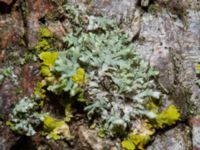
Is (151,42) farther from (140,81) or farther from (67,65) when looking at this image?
(67,65)

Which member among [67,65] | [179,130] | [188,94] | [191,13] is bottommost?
[179,130]

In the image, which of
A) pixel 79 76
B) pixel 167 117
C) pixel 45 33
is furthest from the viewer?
pixel 45 33

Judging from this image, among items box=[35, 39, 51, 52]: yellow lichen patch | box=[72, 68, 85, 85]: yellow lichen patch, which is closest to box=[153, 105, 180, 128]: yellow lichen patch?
box=[72, 68, 85, 85]: yellow lichen patch

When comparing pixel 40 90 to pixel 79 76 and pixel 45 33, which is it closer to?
pixel 79 76

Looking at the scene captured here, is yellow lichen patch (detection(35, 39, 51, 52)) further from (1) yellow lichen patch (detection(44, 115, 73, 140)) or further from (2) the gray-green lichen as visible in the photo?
(1) yellow lichen patch (detection(44, 115, 73, 140))

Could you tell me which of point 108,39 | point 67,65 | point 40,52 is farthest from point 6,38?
point 108,39

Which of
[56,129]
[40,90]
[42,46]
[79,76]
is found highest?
[42,46]

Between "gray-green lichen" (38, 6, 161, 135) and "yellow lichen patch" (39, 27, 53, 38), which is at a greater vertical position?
"yellow lichen patch" (39, 27, 53, 38)

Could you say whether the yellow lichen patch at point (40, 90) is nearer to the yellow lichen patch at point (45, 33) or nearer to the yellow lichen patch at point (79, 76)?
the yellow lichen patch at point (79, 76)

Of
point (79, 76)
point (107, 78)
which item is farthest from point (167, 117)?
point (79, 76)

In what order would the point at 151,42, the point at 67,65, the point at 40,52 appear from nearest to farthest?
1. the point at 67,65
2. the point at 40,52
3. the point at 151,42

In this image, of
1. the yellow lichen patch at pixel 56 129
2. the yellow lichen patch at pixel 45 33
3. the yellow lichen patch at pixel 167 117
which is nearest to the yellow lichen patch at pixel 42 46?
the yellow lichen patch at pixel 45 33
